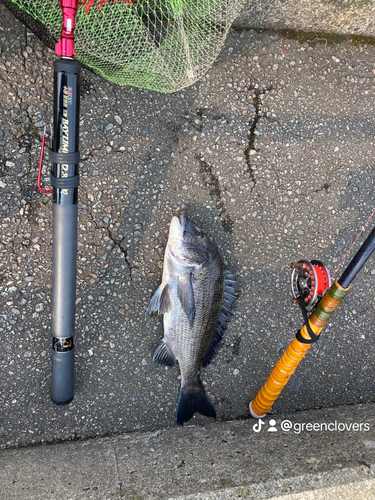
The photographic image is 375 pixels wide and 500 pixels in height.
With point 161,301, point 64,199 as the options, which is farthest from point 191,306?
point 64,199

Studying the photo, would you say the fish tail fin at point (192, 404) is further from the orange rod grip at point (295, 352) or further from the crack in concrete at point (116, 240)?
the crack in concrete at point (116, 240)

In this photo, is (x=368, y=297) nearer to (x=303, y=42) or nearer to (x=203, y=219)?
(x=203, y=219)

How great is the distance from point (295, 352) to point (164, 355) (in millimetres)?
1206

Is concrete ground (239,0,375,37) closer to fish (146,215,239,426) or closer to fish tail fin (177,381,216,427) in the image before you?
fish (146,215,239,426)

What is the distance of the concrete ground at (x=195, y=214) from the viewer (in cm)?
310

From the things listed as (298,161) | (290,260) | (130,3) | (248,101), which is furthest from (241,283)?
(130,3)

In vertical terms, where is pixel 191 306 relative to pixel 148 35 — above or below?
below

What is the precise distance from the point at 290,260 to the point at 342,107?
1587 millimetres

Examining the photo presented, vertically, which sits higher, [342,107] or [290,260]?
[342,107]

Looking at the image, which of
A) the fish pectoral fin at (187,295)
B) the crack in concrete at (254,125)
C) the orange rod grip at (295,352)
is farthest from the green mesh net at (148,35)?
the orange rod grip at (295,352)

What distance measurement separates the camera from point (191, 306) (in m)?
3.02

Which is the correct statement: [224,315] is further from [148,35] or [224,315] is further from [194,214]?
[148,35]

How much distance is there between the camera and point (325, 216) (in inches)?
142

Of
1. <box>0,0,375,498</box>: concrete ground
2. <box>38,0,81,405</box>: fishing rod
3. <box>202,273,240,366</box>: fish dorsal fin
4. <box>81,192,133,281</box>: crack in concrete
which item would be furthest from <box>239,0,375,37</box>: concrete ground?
<box>202,273,240,366</box>: fish dorsal fin
